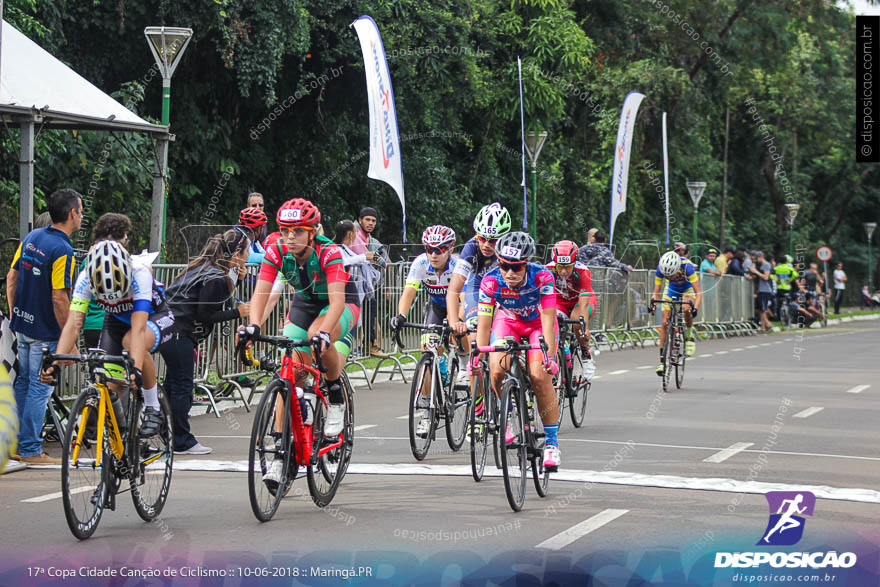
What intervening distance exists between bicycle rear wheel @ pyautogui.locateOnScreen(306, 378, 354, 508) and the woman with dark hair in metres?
2.55

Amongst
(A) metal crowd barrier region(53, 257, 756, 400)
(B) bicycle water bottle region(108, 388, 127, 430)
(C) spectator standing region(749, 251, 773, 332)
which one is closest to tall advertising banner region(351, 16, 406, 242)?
(A) metal crowd barrier region(53, 257, 756, 400)

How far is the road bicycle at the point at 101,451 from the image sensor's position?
22.8ft

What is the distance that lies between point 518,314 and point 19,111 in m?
5.47

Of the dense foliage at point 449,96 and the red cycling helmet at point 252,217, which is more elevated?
the dense foliage at point 449,96

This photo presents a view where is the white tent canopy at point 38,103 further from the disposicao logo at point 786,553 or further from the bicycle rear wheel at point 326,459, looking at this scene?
the disposicao logo at point 786,553

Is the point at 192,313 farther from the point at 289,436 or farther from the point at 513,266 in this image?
the point at 289,436

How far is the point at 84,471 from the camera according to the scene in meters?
7.10

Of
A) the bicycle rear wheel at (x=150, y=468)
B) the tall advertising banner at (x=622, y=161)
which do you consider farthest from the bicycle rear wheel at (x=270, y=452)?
the tall advertising banner at (x=622, y=161)

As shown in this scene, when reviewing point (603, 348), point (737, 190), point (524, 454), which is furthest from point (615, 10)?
point (524, 454)

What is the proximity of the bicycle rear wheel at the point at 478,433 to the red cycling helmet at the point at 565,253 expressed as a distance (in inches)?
96.4

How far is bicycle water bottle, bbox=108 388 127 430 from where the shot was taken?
23.8 ft

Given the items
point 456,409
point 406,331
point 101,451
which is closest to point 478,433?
point 456,409

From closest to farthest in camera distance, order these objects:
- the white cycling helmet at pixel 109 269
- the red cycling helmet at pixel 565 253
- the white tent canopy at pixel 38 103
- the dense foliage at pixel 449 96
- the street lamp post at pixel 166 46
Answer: the white cycling helmet at pixel 109 269
the white tent canopy at pixel 38 103
the red cycling helmet at pixel 565 253
the street lamp post at pixel 166 46
the dense foliage at pixel 449 96

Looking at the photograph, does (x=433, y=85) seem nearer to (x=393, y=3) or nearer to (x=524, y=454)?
(x=393, y=3)
